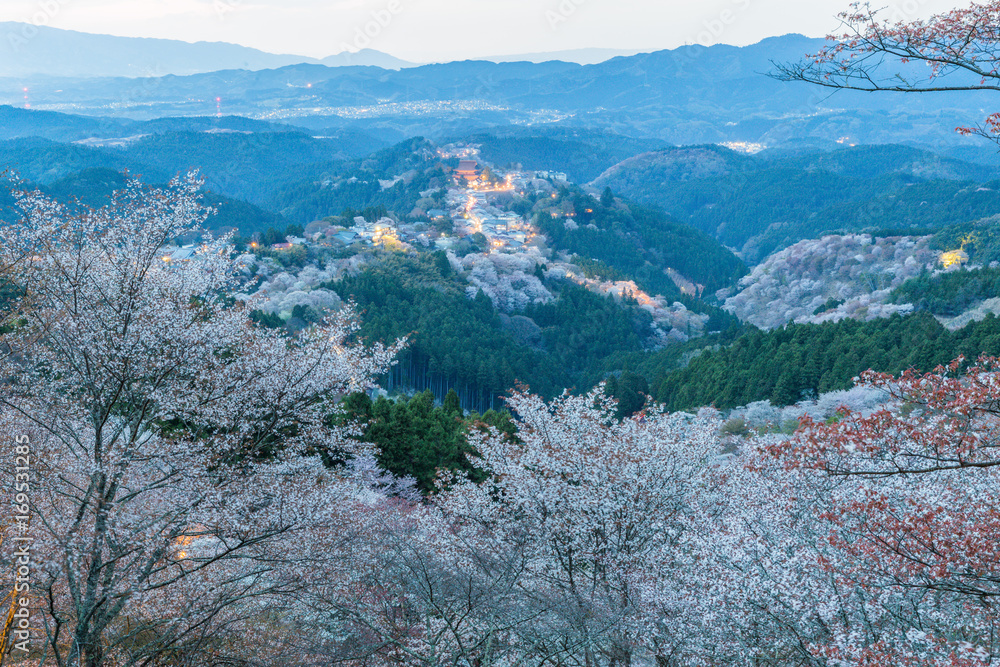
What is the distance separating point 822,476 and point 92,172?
15041 centimetres

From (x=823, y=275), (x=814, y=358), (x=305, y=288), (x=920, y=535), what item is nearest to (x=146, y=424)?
(x=920, y=535)

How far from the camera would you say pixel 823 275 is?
10100cm

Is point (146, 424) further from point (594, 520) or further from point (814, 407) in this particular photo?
point (814, 407)

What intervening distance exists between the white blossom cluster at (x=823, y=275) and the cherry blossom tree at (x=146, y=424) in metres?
86.3

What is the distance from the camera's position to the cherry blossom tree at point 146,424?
27.4ft

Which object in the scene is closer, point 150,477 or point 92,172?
point 150,477

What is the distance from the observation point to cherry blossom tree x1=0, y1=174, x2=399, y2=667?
27.4ft

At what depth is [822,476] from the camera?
982cm

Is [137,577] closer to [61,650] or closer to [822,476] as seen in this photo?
[61,650]

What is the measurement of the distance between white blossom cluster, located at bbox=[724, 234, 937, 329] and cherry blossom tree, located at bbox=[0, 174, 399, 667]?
86331 mm

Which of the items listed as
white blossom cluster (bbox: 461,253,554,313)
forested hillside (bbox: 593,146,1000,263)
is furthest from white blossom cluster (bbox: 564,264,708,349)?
forested hillside (bbox: 593,146,1000,263)

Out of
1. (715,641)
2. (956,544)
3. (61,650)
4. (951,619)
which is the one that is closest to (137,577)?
(61,650)

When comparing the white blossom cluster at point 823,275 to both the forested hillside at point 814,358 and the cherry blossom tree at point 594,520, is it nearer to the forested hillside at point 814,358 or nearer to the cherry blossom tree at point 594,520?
the forested hillside at point 814,358

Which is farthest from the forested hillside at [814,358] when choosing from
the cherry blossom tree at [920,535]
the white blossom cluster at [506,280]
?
the white blossom cluster at [506,280]
